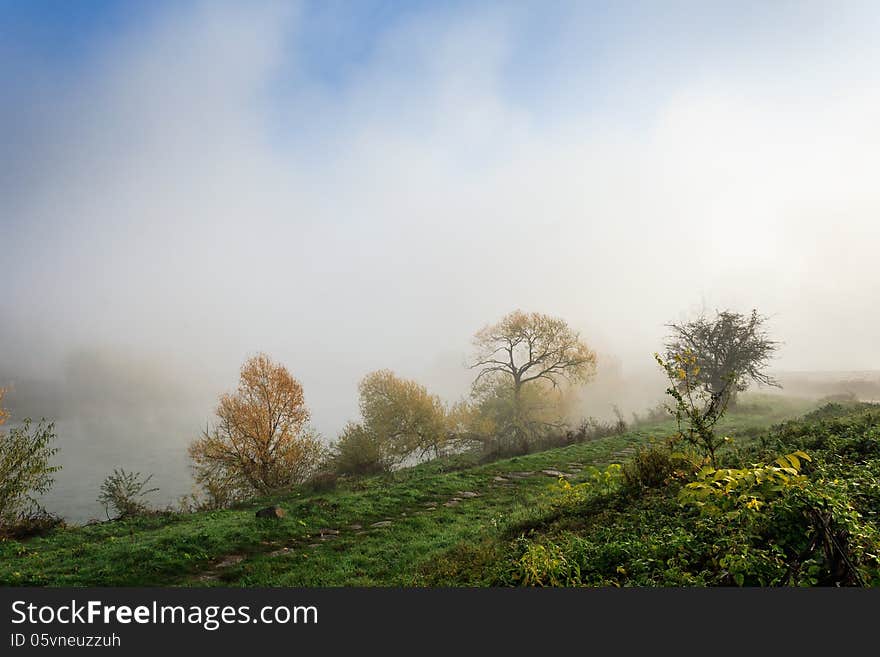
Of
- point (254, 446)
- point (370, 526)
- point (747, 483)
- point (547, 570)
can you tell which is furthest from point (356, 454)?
point (747, 483)

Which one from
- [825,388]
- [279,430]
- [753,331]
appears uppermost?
A: [753,331]

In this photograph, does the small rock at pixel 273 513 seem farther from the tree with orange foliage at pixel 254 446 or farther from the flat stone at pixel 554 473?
the tree with orange foliage at pixel 254 446

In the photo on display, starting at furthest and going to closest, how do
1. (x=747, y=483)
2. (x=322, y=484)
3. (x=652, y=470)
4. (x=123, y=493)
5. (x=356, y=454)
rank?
(x=356, y=454) → (x=322, y=484) → (x=123, y=493) → (x=652, y=470) → (x=747, y=483)

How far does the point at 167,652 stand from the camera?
3713 millimetres

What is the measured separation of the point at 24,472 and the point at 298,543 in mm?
12175

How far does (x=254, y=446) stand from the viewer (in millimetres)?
30031

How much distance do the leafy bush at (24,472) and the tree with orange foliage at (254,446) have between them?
44.5ft

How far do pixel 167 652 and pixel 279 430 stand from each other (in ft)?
94.7

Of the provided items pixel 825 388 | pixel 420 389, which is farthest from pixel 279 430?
pixel 825 388

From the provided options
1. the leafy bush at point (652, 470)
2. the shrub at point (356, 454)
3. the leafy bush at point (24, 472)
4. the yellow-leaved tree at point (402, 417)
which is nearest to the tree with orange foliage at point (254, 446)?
the shrub at point (356, 454)

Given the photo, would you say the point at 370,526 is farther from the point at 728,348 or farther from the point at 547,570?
the point at 728,348

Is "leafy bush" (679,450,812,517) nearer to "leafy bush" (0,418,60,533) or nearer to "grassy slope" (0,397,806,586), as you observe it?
"grassy slope" (0,397,806,586)

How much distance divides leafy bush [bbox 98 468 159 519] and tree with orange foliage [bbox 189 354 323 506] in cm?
1089

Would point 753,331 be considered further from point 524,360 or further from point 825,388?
point 825,388
